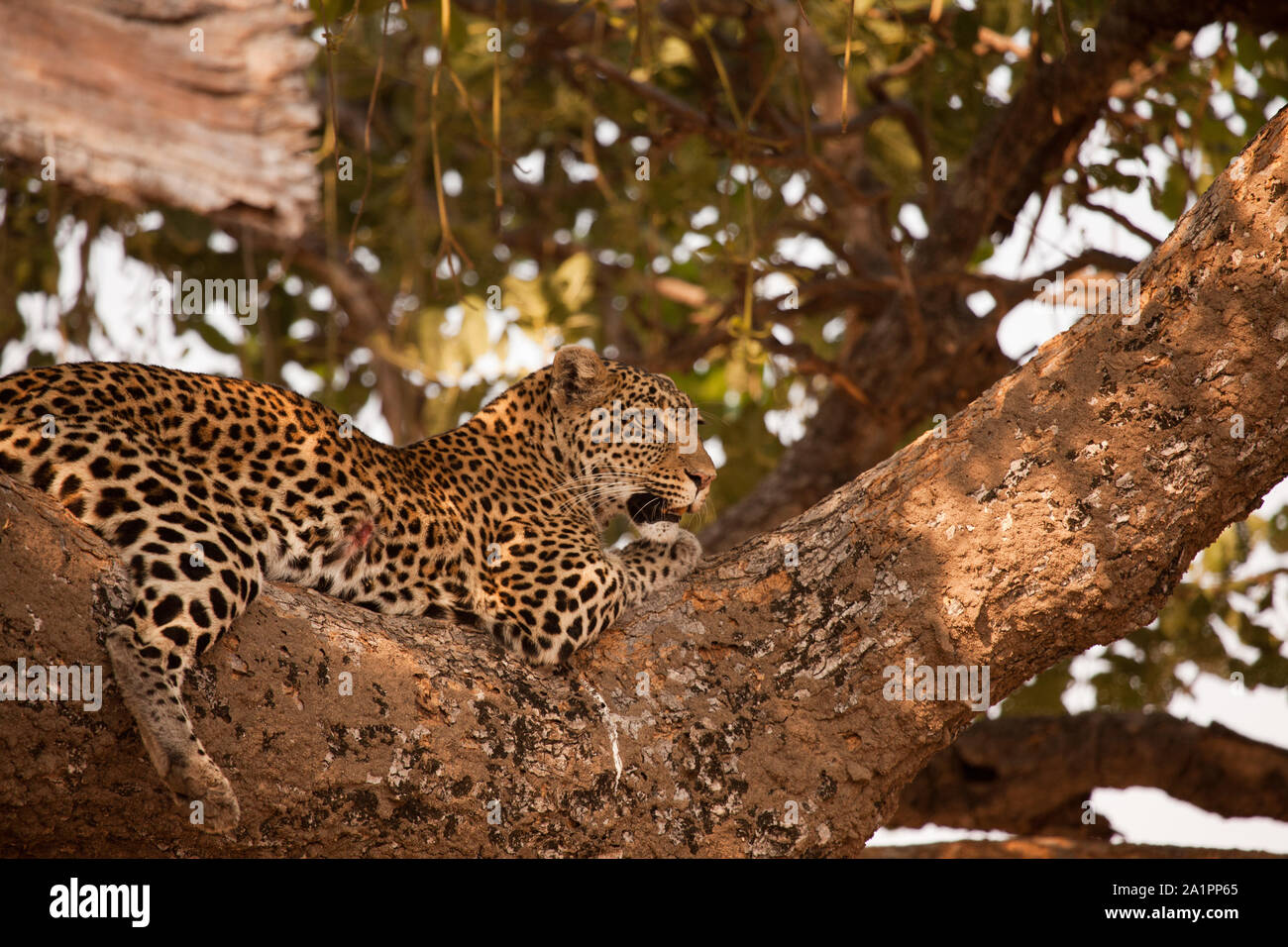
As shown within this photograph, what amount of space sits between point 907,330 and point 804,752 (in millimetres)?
3836

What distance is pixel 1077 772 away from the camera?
726cm

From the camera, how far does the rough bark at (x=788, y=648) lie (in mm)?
3736

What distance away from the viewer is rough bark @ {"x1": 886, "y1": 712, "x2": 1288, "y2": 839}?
7109mm

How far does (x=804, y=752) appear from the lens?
4305 millimetres

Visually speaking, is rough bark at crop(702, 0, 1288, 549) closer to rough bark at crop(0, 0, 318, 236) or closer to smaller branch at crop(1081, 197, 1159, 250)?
smaller branch at crop(1081, 197, 1159, 250)

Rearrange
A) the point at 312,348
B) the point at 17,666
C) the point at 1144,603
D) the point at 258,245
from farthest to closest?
the point at 312,348
the point at 258,245
the point at 1144,603
the point at 17,666

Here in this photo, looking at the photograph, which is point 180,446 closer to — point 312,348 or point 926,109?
point 926,109

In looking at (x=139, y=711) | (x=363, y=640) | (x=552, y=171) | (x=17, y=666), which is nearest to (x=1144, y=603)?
(x=363, y=640)

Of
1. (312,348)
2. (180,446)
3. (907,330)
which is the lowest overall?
(180,446)

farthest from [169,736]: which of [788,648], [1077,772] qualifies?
[1077,772]

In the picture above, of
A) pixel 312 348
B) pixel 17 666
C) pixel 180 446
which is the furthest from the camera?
pixel 312 348
